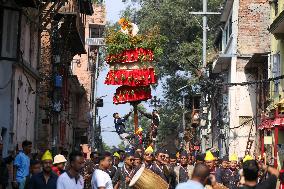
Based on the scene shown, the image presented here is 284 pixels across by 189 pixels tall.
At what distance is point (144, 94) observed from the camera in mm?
22109

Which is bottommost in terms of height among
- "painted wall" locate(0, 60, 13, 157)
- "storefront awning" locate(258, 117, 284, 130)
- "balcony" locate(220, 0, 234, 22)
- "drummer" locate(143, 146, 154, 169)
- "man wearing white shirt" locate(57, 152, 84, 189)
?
"drummer" locate(143, 146, 154, 169)

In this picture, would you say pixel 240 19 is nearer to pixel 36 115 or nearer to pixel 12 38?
pixel 36 115

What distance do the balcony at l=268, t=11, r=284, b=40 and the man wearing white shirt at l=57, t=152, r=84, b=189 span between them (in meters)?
15.8

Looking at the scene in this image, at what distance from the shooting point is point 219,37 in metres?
48.4

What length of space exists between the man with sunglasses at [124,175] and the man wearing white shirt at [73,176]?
4.73 metres

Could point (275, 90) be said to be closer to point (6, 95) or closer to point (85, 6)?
point (6, 95)

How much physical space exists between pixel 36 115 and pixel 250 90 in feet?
41.5

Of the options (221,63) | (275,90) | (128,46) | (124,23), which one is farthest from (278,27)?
(221,63)

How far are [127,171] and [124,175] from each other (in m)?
0.17

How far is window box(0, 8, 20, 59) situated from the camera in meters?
23.4

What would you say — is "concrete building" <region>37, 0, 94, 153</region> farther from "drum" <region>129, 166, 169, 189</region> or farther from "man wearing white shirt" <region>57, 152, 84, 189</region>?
"man wearing white shirt" <region>57, 152, 84, 189</region>

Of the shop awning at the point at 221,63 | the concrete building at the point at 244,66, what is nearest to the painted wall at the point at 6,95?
the concrete building at the point at 244,66

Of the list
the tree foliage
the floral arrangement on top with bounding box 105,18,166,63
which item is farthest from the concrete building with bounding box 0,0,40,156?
the tree foliage

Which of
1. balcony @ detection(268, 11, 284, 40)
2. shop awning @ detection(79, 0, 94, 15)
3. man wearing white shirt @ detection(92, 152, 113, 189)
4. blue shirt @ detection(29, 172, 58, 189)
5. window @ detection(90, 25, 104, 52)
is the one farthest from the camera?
window @ detection(90, 25, 104, 52)
